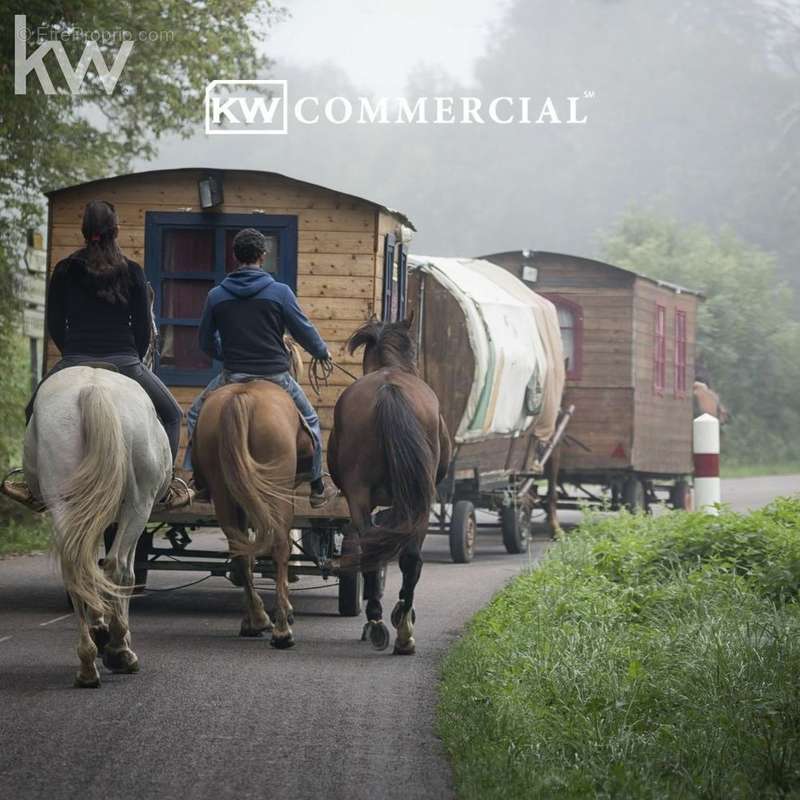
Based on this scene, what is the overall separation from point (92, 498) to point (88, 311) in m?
1.28

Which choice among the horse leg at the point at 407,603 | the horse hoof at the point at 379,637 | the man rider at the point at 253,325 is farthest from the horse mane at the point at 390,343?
the horse hoof at the point at 379,637

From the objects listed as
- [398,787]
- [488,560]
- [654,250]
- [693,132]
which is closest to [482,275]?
[488,560]

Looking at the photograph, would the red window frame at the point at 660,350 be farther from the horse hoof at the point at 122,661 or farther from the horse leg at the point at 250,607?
the horse hoof at the point at 122,661

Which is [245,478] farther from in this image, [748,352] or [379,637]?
[748,352]

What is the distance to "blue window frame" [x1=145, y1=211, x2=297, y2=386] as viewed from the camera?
1291cm

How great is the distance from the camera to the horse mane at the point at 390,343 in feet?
35.7

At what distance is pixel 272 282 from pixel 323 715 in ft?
11.7

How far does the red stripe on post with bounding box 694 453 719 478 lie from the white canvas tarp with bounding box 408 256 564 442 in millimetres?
2573

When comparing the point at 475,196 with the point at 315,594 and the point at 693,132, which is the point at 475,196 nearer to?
the point at 693,132

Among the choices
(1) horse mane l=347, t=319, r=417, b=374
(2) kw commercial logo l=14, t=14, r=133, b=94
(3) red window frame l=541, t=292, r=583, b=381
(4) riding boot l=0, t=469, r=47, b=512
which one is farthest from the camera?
(3) red window frame l=541, t=292, r=583, b=381

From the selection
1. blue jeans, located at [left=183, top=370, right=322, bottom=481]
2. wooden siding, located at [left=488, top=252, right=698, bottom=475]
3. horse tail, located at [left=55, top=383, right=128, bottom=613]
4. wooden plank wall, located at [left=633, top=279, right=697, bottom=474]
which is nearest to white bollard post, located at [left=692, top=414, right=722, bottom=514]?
blue jeans, located at [left=183, top=370, right=322, bottom=481]

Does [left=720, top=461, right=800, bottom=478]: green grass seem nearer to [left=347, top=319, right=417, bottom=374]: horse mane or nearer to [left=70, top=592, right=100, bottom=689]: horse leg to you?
[left=347, top=319, right=417, bottom=374]: horse mane

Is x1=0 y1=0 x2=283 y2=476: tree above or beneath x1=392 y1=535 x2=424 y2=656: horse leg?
above

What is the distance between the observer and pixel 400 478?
1011cm
